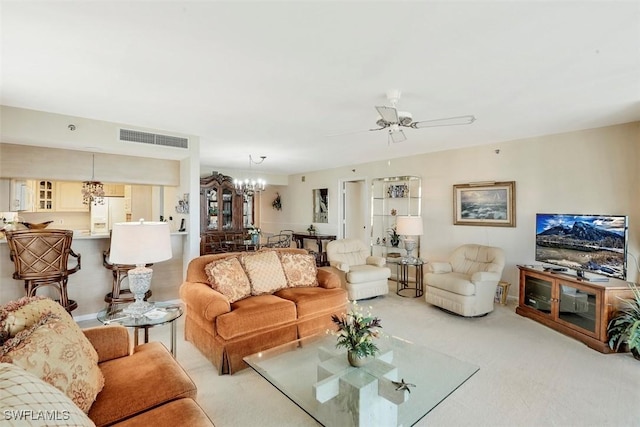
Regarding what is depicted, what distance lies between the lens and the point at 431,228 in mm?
5566

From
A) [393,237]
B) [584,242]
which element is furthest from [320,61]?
[393,237]

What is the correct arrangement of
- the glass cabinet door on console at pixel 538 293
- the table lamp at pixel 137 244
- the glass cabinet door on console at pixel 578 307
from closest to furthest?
the table lamp at pixel 137 244, the glass cabinet door on console at pixel 578 307, the glass cabinet door on console at pixel 538 293

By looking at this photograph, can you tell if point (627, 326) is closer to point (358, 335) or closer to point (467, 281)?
point (467, 281)

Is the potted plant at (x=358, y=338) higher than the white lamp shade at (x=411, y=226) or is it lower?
lower

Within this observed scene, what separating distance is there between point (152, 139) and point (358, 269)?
3421 millimetres

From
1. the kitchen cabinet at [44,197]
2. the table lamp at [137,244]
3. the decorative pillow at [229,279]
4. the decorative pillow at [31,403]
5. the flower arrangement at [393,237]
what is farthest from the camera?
the kitchen cabinet at [44,197]

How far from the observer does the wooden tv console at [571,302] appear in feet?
9.84

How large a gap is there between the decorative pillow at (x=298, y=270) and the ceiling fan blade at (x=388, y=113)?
188 cm

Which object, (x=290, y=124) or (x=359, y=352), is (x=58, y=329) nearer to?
(x=359, y=352)

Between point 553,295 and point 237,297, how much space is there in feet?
11.7

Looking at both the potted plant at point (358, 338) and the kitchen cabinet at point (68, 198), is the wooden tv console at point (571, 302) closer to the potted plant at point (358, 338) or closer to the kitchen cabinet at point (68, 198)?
the potted plant at point (358, 338)

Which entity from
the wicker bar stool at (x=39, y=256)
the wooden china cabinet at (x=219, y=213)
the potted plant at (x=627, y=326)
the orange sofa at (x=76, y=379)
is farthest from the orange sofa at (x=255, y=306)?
the wooden china cabinet at (x=219, y=213)

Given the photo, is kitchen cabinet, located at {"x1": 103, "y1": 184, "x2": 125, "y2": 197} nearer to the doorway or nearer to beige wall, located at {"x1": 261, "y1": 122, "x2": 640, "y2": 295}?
the doorway

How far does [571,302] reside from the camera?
3.41 meters
